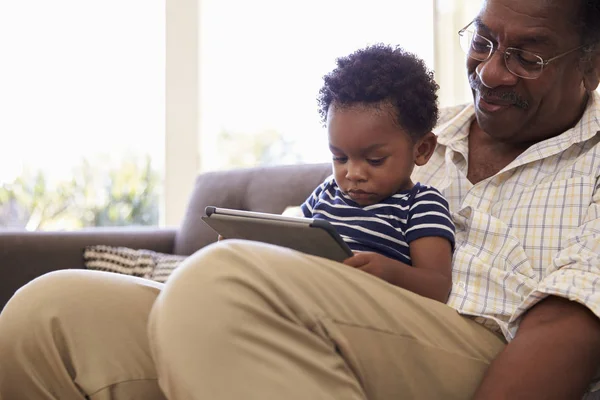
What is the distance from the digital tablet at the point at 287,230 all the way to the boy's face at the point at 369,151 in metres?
0.23

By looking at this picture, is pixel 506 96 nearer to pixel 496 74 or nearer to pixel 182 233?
pixel 496 74

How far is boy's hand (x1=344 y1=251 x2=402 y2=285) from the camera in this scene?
111 cm

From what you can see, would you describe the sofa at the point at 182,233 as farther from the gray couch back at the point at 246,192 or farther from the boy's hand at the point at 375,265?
the boy's hand at the point at 375,265

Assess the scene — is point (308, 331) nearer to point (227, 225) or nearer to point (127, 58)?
point (227, 225)

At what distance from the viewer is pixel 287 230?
Result: 1.06m

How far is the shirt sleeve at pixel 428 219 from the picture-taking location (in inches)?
49.9

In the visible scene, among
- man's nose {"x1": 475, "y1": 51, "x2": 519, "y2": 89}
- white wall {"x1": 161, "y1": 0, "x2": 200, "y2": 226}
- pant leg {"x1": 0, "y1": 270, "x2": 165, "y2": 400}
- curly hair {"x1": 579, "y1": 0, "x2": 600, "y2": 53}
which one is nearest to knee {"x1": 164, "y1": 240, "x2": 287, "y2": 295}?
pant leg {"x1": 0, "y1": 270, "x2": 165, "y2": 400}

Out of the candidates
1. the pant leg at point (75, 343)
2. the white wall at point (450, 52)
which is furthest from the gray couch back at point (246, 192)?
the white wall at point (450, 52)

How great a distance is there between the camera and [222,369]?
862mm

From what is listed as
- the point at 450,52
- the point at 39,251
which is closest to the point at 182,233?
the point at 39,251

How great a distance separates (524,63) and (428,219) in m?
0.44

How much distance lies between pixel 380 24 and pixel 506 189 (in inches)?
100

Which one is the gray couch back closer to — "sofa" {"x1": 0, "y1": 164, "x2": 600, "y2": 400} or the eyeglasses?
"sofa" {"x1": 0, "y1": 164, "x2": 600, "y2": 400}

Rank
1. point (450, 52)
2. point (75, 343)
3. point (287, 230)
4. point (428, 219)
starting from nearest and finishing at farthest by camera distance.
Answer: point (287, 230)
point (75, 343)
point (428, 219)
point (450, 52)
